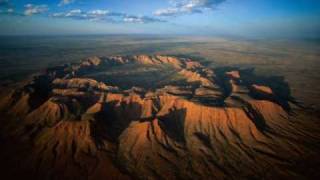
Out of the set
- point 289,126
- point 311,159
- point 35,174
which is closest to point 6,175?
point 35,174

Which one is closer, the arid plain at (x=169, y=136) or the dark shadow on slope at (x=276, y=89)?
the arid plain at (x=169, y=136)

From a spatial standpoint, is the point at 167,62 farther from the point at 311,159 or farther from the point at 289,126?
the point at 311,159

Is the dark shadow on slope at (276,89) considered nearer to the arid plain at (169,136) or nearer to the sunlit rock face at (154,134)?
the arid plain at (169,136)

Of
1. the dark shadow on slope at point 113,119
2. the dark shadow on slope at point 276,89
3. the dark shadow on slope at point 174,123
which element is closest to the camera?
the dark shadow on slope at point 113,119

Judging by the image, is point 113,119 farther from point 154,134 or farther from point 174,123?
point 174,123

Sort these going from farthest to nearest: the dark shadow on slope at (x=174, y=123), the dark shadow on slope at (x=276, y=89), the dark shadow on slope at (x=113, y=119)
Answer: the dark shadow on slope at (x=276, y=89) < the dark shadow on slope at (x=174, y=123) < the dark shadow on slope at (x=113, y=119)

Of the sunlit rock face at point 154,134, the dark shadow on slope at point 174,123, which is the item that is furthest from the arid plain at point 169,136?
the sunlit rock face at point 154,134

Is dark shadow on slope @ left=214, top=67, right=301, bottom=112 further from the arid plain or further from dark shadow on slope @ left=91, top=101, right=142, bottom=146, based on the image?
dark shadow on slope @ left=91, top=101, right=142, bottom=146

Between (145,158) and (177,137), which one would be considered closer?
(145,158)

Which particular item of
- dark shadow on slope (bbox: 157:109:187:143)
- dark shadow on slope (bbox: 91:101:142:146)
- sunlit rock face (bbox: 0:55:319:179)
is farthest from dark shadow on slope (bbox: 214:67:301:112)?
dark shadow on slope (bbox: 91:101:142:146)
